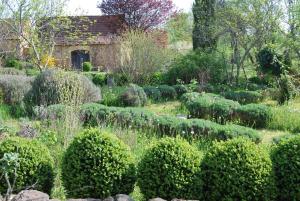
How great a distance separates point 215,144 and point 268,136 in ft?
15.9

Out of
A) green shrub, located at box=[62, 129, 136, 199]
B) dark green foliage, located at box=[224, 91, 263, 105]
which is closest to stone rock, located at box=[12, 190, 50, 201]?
green shrub, located at box=[62, 129, 136, 199]

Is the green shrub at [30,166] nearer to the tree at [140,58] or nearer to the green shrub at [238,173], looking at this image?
the green shrub at [238,173]

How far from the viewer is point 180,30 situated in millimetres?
31453

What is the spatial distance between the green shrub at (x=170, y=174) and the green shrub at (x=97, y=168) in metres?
0.19

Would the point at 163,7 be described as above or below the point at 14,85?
above

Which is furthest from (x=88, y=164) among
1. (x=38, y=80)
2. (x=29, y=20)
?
(x=29, y=20)

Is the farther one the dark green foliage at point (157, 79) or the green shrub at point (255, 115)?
the dark green foliage at point (157, 79)

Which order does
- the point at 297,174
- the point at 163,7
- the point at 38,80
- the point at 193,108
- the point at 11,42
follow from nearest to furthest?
the point at 297,174 → the point at 193,108 → the point at 38,80 → the point at 11,42 → the point at 163,7

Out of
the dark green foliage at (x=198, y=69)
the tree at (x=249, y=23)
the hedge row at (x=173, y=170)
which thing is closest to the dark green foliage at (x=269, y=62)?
the tree at (x=249, y=23)

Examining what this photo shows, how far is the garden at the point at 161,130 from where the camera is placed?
14.3ft

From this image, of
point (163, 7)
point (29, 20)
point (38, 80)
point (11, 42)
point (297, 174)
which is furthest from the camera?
point (163, 7)

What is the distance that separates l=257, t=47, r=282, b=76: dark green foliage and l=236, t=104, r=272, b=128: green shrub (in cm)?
664

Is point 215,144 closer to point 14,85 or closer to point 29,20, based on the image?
point 14,85

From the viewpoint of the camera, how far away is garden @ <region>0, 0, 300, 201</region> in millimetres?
4363
